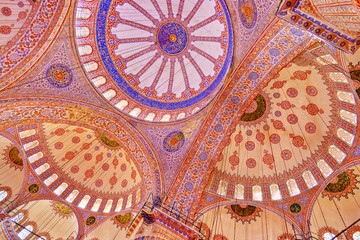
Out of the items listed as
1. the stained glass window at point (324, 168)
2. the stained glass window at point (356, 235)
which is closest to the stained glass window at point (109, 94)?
the stained glass window at point (324, 168)

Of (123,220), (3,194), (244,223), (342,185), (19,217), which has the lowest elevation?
(19,217)

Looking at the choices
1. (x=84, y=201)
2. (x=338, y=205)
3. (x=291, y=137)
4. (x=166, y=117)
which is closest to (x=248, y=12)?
(x=166, y=117)

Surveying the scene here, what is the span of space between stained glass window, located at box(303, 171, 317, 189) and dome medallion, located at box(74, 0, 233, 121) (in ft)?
17.1

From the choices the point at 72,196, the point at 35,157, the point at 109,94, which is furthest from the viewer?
the point at 72,196

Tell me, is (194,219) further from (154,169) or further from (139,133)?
(139,133)

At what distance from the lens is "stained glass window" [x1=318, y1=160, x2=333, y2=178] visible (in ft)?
29.4

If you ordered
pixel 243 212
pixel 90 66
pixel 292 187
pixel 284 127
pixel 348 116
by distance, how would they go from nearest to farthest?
pixel 90 66 < pixel 348 116 < pixel 292 187 < pixel 284 127 < pixel 243 212

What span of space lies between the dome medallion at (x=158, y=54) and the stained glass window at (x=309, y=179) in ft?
17.1

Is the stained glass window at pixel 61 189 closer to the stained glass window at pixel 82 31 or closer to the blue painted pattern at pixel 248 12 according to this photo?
the stained glass window at pixel 82 31

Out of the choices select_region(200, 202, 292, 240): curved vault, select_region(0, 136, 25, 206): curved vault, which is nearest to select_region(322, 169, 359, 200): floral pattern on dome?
select_region(200, 202, 292, 240): curved vault

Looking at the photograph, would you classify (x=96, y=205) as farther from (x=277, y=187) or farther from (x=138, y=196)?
(x=277, y=187)

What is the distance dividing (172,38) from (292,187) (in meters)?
8.17

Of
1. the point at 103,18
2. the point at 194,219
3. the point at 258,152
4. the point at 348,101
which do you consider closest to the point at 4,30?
the point at 103,18

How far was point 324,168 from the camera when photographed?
916 cm
